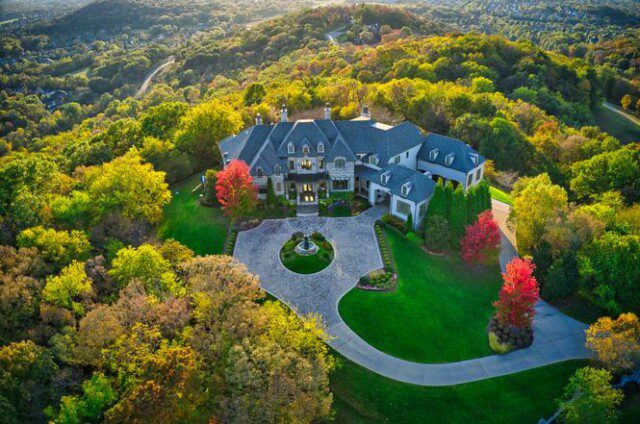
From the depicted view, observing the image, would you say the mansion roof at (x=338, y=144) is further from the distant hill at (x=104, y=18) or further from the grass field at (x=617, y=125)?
the distant hill at (x=104, y=18)

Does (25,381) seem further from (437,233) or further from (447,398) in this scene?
(437,233)

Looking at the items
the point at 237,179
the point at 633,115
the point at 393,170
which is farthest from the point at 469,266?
the point at 633,115

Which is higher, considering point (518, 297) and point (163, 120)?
point (163, 120)

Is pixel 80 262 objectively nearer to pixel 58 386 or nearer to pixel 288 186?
pixel 58 386

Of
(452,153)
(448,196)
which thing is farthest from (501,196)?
(448,196)

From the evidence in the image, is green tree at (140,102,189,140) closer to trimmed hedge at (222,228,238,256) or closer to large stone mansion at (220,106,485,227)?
large stone mansion at (220,106,485,227)

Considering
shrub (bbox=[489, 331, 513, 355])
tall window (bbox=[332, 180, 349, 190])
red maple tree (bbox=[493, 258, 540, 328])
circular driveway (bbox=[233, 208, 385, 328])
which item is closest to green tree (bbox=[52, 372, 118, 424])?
circular driveway (bbox=[233, 208, 385, 328])

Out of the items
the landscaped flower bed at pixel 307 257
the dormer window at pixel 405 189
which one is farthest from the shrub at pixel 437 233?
the landscaped flower bed at pixel 307 257
